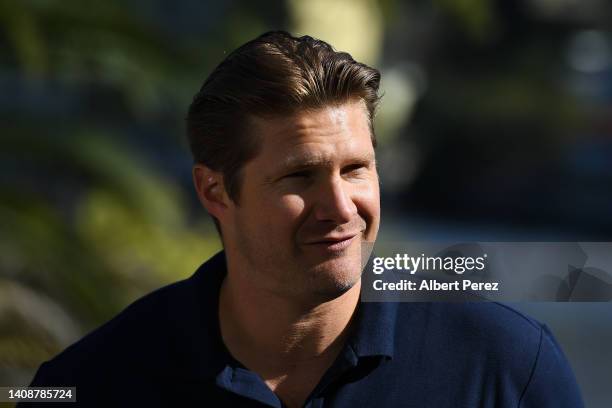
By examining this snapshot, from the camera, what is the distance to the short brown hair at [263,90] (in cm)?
303

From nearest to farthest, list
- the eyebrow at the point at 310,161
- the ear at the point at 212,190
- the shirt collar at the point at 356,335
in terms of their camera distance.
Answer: the eyebrow at the point at 310,161 < the shirt collar at the point at 356,335 < the ear at the point at 212,190

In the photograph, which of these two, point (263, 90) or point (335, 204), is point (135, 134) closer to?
point (263, 90)

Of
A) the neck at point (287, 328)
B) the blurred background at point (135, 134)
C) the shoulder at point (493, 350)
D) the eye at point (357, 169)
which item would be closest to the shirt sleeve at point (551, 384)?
the shoulder at point (493, 350)

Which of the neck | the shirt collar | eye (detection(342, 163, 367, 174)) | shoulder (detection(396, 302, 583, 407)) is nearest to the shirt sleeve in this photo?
shoulder (detection(396, 302, 583, 407))

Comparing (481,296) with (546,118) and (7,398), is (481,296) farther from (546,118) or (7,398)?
(546,118)

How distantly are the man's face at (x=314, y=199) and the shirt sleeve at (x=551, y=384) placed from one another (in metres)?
0.50

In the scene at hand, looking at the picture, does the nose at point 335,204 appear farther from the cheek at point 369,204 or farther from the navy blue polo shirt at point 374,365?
the navy blue polo shirt at point 374,365

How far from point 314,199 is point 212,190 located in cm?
45

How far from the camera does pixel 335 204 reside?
115 inches

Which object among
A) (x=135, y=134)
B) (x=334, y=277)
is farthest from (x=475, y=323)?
(x=135, y=134)

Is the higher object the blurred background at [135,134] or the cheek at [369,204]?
the blurred background at [135,134]

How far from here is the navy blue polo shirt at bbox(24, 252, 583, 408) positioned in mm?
2986

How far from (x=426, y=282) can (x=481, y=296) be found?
0.16 metres

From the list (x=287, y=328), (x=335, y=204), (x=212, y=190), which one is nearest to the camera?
(x=335, y=204)
